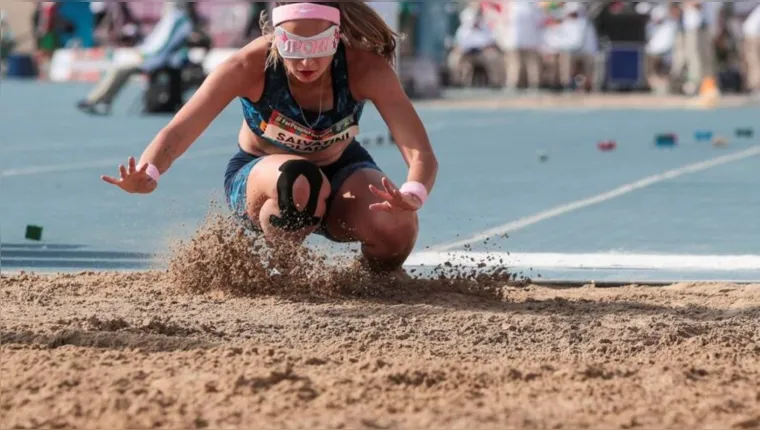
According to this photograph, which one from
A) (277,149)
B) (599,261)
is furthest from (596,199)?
(277,149)

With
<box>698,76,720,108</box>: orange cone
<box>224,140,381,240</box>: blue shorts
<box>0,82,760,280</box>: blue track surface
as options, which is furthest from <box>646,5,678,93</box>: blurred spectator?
<box>224,140,381,240</box>: blue shorts

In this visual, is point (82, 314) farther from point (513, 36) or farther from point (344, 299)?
point (513, 36)

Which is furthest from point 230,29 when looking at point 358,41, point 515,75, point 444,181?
point 358,41

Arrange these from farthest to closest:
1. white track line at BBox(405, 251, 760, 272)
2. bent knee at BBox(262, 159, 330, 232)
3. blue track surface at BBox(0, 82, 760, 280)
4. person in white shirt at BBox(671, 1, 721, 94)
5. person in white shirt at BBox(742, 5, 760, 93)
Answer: person in white shirt at BBox(671, 1, 721, 94)
person in white shirt at BBox(742, 5, 760, 93)
blue track surface at BBox(0, 82, 760, 280)
white track line at BBox(405, 251, 760, 272)
bent knee at BBox(262, 159, 330, 232)

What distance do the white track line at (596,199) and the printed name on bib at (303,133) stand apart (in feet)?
4.94

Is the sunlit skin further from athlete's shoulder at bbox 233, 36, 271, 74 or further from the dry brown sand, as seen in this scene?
the dry brown sand

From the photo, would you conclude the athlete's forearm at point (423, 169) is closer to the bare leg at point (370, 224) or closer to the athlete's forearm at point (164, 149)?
the bare leg at point (370, 224)

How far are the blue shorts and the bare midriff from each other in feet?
0.09

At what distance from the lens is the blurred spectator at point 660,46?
31281 millimetres

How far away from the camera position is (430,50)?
2777 cm

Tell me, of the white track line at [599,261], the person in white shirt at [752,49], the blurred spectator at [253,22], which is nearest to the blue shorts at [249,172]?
the white track line at [599,261]

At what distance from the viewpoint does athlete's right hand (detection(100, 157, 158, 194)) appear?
555 cm

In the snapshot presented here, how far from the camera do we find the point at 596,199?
10.8 metres

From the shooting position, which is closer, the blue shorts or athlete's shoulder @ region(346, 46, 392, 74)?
athlete's shoulder @ region(346, 46, 392, 74)
